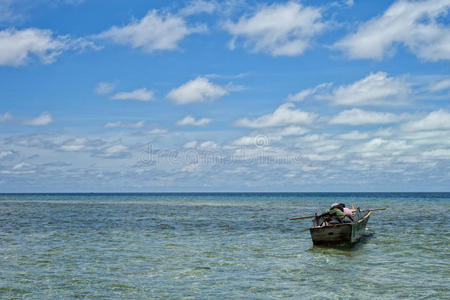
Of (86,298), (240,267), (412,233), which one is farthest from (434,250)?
(86,298)

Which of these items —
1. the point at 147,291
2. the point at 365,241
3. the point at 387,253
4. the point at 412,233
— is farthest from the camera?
the point at 412,233

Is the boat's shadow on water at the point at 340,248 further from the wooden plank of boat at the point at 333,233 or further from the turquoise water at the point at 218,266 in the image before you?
the wooden plank of boat at the point at 333,233

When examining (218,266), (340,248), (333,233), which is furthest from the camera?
(333,233)

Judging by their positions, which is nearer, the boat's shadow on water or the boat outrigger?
the boat's shadow on water

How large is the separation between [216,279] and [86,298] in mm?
5130

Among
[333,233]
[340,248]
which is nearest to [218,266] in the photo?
[333,233]

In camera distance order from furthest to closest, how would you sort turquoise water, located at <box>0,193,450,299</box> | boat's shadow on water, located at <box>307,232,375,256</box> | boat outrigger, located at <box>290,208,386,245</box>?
1. boat outrigger, located at <box>290,208,386,245</box>
2. boat's shadow on water, located at <box>307,232,375,256</box>
3. turquoise water, located at <box>0,193,450,299</box>

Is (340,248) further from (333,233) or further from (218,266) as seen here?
(218,266)

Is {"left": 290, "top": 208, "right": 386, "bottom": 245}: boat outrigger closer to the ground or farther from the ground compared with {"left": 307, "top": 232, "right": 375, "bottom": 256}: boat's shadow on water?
farther from the ground

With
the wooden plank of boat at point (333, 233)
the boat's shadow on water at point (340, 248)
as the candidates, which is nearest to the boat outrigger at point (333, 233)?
the wooden plank of boat at point (333, 233)

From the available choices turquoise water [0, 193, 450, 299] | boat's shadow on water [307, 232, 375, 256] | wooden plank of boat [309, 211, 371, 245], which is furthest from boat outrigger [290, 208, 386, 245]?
turquoise water [0, 193, 450, 299]

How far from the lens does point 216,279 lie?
17.9 m

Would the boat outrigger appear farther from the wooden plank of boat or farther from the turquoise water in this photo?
the turquoise water

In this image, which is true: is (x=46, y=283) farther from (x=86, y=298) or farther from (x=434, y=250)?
(x=434, y=250)
